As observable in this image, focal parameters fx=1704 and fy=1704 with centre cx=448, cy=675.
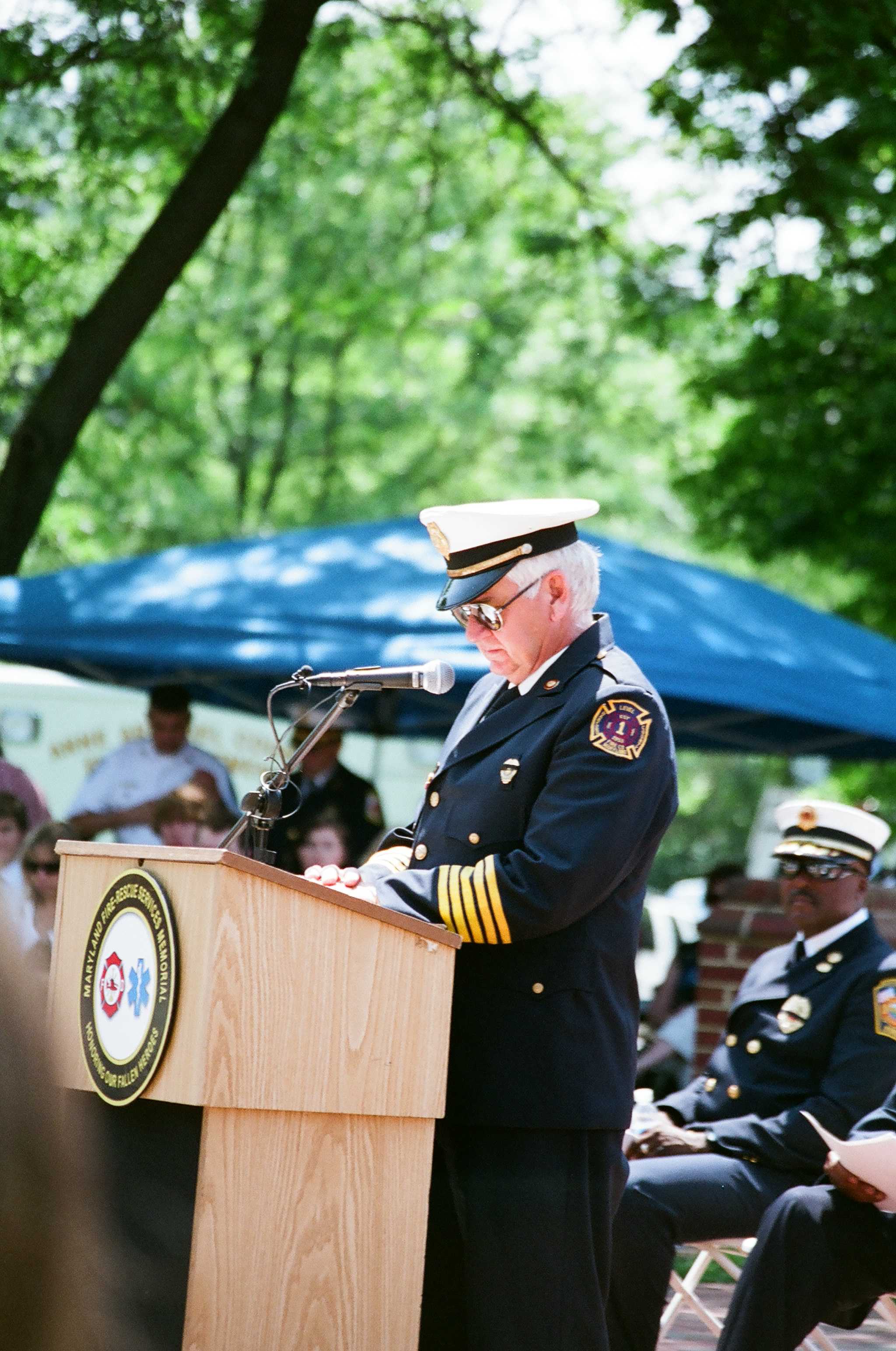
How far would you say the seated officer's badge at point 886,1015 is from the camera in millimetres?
4855

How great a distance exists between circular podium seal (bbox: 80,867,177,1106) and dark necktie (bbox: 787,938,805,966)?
282 cm

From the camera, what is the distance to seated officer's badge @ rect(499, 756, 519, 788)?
3332mm

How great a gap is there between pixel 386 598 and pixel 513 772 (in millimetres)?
4567

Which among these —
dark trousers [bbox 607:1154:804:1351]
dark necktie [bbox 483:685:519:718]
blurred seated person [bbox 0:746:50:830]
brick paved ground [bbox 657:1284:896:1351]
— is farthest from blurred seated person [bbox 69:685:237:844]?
dark necktie [bbox 483:685:519:718]

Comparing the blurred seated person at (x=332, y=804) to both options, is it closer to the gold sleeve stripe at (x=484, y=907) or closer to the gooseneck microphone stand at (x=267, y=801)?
the gooseneck microphone stand at (x=267, y=801)

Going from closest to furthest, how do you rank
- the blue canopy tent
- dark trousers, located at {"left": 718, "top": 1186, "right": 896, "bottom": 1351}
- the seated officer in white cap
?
1. dark trousers, located at {"left": 718, "top": 1186, "right": 896, "bottom": 1351}
2. the seated officer in white cap
3. the blue canopy tent

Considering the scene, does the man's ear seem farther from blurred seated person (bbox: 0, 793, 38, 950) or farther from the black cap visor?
blurred seated person (bbox: 0, 793, 38, 950)

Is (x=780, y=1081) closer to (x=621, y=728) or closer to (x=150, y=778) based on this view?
(x=621, y=728)

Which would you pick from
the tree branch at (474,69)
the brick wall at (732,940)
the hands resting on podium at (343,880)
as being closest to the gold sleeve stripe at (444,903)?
the hands resting on podium at (343,880)

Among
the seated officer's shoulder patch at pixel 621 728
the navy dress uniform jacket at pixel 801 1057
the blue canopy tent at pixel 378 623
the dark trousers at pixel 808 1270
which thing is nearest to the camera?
the seated officer's shoulder patch at pixel 621 728

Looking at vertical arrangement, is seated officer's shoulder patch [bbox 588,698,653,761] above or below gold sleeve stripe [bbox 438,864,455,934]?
above

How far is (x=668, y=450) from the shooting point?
913 inches

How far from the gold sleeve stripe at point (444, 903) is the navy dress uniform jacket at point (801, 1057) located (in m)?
2.05

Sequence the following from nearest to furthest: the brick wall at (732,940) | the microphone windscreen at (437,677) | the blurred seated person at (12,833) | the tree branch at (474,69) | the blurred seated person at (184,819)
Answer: the microphone windscreen at (437,677) < the brick wall at (732,940) < the blurred seated person at (12,833) < the blurred seated person at (184,819) < the tree branch at (474,69)
